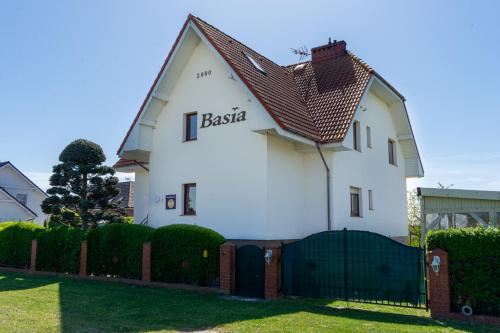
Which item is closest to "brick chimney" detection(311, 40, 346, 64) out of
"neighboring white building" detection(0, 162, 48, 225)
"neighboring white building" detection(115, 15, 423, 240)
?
"neighboring white building" detection(115, 15, 423, 240)

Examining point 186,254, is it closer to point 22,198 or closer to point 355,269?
point 355,269

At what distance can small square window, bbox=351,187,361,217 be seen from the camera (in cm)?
1717

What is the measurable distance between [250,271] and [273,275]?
80 centimetres

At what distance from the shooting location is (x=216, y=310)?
9742mm

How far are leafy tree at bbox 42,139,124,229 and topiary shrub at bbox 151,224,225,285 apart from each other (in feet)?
29.4

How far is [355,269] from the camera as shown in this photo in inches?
428

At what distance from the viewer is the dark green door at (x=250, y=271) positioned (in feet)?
38.2

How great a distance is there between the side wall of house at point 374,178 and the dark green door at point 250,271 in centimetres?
450

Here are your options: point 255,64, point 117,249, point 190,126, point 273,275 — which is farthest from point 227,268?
point 255,64

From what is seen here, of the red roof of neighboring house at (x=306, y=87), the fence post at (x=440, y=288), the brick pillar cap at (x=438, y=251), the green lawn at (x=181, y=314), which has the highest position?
the red roof of neighboring house at (x=306, y=87)

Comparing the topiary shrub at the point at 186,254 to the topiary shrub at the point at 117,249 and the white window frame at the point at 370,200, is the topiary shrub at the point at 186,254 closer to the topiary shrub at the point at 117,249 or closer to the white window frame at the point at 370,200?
the topiary shrub at the point at 117,249

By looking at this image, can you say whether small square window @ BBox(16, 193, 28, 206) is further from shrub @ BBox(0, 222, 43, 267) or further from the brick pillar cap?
the brick pillar cap

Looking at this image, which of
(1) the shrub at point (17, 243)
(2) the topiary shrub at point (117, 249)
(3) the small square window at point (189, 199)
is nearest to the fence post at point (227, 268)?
(2) the topiary shrub at point (117, 249)

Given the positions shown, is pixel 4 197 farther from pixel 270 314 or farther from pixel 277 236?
pixel 270 314
